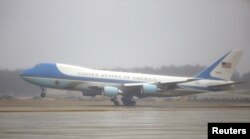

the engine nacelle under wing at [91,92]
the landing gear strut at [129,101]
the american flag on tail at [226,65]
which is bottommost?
the landing gear strut at [129,101]

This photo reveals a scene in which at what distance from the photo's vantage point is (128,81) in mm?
19375

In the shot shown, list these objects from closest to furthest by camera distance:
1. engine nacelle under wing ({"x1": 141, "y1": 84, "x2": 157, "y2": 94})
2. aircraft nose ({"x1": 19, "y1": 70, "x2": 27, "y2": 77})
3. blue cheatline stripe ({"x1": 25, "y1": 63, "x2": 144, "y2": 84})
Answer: aircraft nose ({"x1": 19, "y1": 70, "x2": 27, "y2": 77}), blue cheatline stripe ({"x1": 25, "y1": 63, "x2": 144, "y2": 84}), engine nacelle under wing ({"x1": 141, "y1": 84, "x2": 157, "y2": 94})

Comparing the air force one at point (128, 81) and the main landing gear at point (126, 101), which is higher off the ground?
the air force one at point (128, 81)

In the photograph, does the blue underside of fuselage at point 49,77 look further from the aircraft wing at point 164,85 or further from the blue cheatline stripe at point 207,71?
the blue cheatline stripe at point 207,71

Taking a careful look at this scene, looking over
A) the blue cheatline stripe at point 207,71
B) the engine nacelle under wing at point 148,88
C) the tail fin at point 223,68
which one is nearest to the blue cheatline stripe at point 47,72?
the engine nacelle under wing at point 148,88

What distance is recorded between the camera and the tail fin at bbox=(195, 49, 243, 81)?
19.8 metres

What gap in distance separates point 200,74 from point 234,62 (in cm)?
135

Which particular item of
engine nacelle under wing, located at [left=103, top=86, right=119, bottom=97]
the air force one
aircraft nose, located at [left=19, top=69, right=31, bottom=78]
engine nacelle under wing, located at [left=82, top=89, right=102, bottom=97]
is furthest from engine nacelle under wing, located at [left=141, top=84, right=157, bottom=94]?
aircraft nose, located at [left=19, top=69, right=31, bottom=78]

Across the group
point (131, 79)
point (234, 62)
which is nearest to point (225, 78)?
point (234, 62)

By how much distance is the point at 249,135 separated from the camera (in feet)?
22.8

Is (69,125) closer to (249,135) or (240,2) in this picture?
(249,135)

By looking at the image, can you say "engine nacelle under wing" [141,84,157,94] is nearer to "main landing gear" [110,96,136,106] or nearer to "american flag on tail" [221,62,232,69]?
"main landing gear" [110,96,136,106]

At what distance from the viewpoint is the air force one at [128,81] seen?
18.8 m

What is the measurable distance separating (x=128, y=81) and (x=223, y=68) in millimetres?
3797
